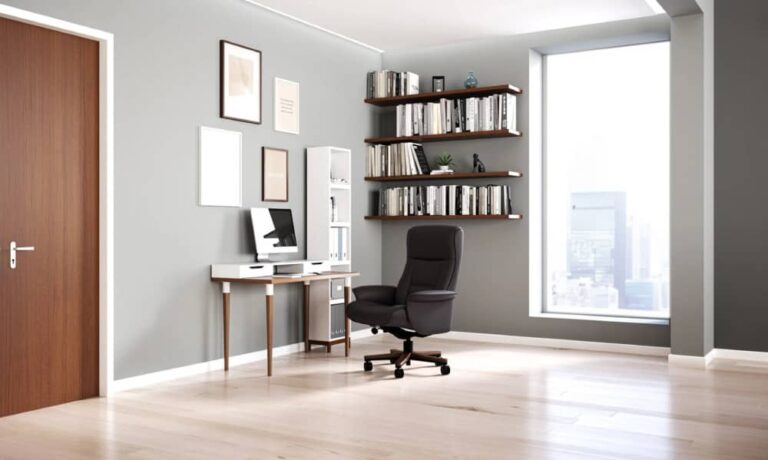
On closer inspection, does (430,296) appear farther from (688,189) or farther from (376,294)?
(688,189)

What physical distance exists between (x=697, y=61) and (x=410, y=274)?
2743mm

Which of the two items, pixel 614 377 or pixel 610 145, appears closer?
pixel 614 377

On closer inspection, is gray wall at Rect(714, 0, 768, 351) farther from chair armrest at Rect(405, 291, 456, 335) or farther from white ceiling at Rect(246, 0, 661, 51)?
chair armrest at Rect(405, 291, 456, 335)

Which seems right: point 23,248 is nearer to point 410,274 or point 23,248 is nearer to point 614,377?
point 410,274

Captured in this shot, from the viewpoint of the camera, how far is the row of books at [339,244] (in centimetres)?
682

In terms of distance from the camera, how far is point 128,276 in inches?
205

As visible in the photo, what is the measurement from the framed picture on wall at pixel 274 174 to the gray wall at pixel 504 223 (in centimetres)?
174

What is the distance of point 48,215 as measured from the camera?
15.5 ft

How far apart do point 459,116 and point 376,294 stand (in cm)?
202

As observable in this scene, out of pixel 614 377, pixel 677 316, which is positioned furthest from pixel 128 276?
pixel 677 316

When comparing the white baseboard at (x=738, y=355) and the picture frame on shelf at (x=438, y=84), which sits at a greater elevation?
the picture frame on shelf at (x=438, y=84)

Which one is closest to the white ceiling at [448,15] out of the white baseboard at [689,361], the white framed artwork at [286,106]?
the white framed artwork at [286,106]

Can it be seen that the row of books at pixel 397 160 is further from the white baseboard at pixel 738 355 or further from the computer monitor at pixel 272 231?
the white baseboard at pixel 738 355

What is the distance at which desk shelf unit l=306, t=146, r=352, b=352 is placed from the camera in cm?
672
